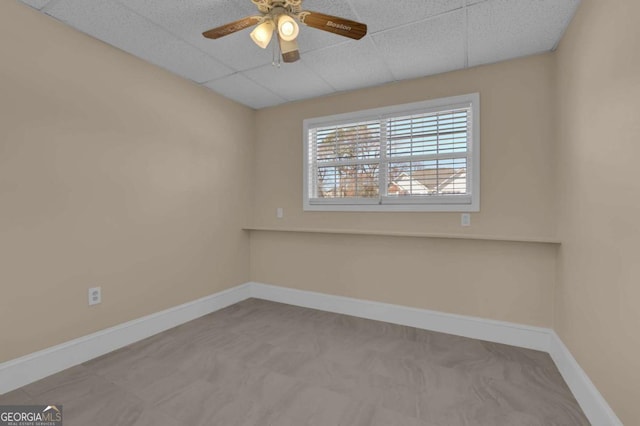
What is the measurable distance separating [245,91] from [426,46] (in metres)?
1.94

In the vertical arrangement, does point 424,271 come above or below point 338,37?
below

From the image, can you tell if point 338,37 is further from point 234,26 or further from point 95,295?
point 95,295

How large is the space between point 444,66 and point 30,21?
3180 millimetres

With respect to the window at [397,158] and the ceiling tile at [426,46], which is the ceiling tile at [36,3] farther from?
the window at [397,158]

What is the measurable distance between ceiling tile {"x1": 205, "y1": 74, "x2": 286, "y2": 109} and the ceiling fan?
1.23m

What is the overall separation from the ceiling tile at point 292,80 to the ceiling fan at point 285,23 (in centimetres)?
90

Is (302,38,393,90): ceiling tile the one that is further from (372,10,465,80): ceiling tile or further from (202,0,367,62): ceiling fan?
(202,0,367,62): ceiling fan

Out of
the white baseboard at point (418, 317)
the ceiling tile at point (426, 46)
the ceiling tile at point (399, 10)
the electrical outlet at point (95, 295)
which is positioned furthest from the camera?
the white baseboard at point (418, 317)

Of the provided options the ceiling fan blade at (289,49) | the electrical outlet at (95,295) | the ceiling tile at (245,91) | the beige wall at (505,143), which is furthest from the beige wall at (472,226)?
→ the electrical outlet at (95,295)

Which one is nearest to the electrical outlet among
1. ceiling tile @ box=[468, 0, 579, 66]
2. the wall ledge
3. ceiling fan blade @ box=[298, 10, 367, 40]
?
the wall ledge

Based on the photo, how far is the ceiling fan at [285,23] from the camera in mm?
1638

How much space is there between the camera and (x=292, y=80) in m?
3.01

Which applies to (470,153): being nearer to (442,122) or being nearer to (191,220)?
(442,122)

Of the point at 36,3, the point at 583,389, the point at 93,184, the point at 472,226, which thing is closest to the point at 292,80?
the point at 36,3
